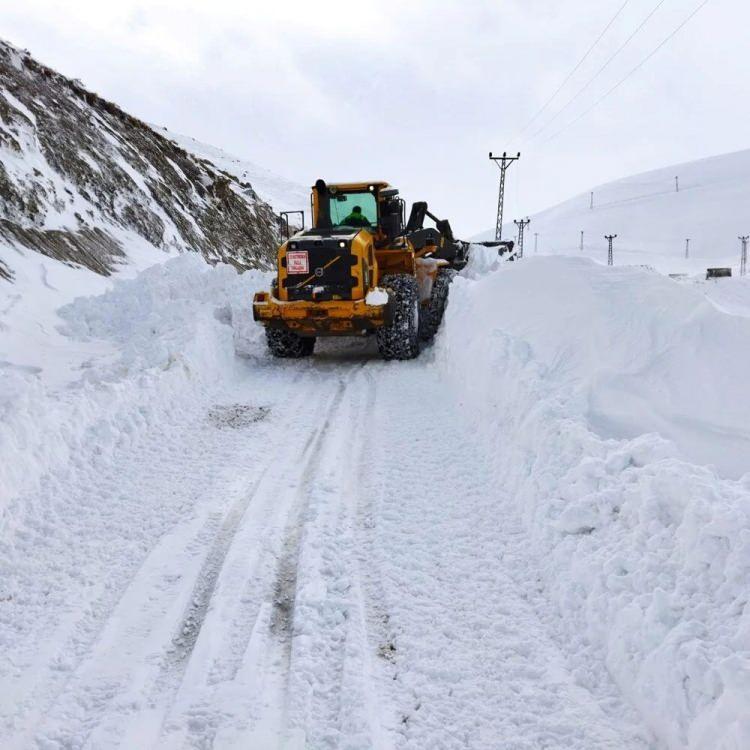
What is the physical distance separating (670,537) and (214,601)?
2.38 meters

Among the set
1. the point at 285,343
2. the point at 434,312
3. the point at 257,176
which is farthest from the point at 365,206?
the point at 257,176

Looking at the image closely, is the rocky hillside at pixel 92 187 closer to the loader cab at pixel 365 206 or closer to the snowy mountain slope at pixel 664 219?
the loader cab at pixel 365 206

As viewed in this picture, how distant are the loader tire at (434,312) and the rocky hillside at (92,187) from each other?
7.11 metres

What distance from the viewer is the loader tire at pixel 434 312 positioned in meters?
11.5

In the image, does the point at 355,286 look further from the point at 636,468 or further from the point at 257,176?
the point at 257,176

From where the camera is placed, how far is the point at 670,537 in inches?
133

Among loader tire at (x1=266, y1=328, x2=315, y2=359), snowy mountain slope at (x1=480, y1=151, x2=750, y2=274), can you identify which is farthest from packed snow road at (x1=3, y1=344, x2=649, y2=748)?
snowy mountain slope at (x1=480, y1=151, x2=750, y2=274)

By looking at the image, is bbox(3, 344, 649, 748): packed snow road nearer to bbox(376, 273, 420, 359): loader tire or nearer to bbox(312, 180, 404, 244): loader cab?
bbox(376, 273, 420, 359): loader tire

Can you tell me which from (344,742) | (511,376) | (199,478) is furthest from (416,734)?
(511,376)

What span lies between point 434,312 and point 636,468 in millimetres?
7697

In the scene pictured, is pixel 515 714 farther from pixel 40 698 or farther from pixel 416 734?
pixel 40 698

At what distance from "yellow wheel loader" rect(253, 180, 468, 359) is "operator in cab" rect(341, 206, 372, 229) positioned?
0.06ft

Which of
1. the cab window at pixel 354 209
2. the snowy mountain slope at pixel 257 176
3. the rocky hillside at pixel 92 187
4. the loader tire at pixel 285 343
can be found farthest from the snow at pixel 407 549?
the snowy mountain slope at pixel 257 176

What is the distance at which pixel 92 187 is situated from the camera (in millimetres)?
19000
